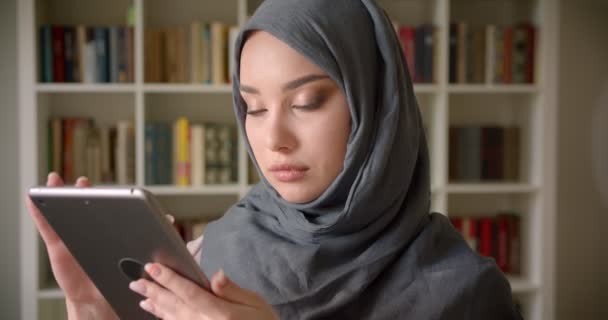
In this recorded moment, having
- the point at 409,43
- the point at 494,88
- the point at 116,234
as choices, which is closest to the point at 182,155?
the point at 409,43

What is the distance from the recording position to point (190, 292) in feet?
1.92

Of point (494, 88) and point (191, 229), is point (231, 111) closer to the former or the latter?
point (191, 229)

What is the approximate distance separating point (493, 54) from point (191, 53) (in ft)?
4.39

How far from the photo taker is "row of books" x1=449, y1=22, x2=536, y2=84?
2.58 meters

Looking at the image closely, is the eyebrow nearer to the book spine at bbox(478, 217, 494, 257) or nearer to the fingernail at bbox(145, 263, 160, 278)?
the fingernail at bbox(145, 263, 160, 278)

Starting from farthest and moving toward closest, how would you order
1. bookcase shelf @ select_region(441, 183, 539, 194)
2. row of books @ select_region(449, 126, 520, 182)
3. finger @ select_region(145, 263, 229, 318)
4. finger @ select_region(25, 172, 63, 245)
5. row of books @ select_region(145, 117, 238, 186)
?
row of books @ select_region(449, 126, 520, 182)
bookcase shelf @ select_region(441, 183, 539, 194)
row of books @ select_region(145, 117, 238, 186)
finger @ select_region(25, 172, 63, 245)
finger @ select_region(145, 263, 229, 318)

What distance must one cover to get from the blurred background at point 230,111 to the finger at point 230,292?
1.85 metres

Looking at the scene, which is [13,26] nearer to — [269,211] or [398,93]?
[269,211]

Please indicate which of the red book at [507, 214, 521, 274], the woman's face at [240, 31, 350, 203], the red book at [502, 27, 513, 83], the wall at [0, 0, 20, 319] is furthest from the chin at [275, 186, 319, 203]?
the wall at [0, 0, 20, 319]

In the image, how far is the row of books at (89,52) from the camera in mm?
2424

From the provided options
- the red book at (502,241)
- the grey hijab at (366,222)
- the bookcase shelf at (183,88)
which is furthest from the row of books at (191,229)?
the grey hijab at (366,222)

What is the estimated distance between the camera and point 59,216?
Result: 68 centimetres

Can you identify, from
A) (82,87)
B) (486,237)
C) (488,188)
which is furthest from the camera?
(486,237)

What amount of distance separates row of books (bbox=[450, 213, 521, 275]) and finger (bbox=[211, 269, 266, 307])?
87.2 inches
